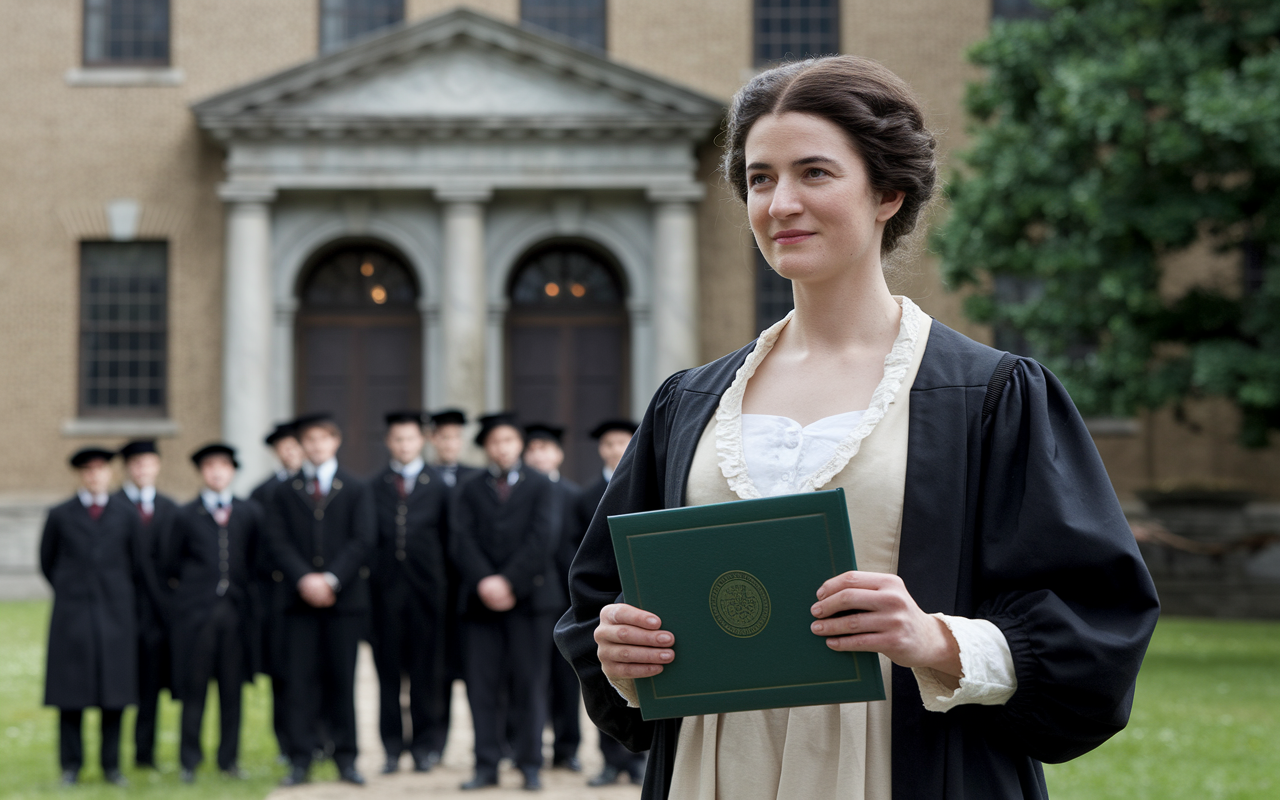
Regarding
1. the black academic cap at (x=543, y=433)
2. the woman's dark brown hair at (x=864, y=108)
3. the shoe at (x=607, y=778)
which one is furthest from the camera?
the black academic cap at (x=543, y=433)

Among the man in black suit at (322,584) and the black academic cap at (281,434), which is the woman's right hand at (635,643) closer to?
the man in black suit at (322,584)

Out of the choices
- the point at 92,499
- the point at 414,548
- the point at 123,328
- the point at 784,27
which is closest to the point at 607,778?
the point at 414,548

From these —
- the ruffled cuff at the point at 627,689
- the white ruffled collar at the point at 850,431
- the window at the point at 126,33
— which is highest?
the window at the point at 126,33

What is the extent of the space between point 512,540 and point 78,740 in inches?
A: 123

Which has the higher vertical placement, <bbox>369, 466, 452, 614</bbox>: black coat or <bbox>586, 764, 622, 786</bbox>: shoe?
<bbox>369, 466, 452, 614</bbox>: black coat

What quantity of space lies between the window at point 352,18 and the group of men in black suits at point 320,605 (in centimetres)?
1333

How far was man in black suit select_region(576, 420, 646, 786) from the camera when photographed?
8469 millimetres

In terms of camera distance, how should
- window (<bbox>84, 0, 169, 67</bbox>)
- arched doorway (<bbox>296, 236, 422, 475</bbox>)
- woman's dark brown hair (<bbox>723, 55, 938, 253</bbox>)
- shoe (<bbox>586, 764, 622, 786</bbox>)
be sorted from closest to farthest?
woman's dark brown hair (<bbox>723, 55, 938, 253</bbox>) < shoe (<bbox>586, 764, 622, 786</bbox>) < arched doorway (<bbox>296, 236, 422, 475</bbox>) < window (<bbox>84, 0, 169, 67</bbox>)

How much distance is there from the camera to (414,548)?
978 cm

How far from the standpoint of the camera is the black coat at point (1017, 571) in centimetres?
192

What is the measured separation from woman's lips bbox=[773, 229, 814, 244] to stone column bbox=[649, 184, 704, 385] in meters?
17.7

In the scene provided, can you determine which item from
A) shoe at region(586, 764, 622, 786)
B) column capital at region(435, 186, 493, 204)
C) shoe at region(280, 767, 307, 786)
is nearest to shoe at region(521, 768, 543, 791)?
shoe at region(586, 764, 622, 786)

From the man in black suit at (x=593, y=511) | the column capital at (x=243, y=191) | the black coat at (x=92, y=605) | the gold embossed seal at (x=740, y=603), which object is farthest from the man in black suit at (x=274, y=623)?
the column capital at (x=243, y=191)

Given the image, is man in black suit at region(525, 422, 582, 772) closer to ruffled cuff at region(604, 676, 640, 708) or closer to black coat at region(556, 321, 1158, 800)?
ruffled cuff at region(604, 676, 640, 708)
